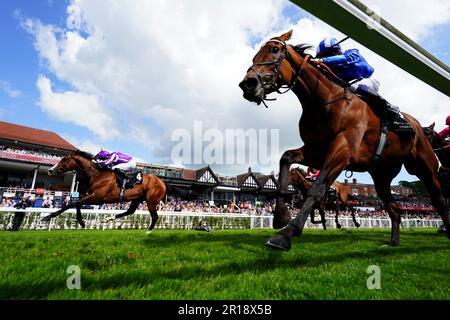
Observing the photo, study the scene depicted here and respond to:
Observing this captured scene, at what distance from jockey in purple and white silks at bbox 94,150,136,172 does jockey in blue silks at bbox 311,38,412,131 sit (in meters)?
8.28

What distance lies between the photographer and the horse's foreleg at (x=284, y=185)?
3.30m

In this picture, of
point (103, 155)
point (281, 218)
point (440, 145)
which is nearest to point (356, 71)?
point (281, 218)

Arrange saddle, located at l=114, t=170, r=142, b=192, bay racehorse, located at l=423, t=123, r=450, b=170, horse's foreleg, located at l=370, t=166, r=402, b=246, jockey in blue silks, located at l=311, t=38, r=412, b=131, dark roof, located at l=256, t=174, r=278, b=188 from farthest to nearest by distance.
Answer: dark roof, located at l=256, t=174, r=278, b=188 < saddle, located at l=114, t=170, r=142, b=192 < bay racehorse, located at l=423, t=123, r=450, b=170 < horse's foreleg, located at l=370, t=166, r=402, b=246 < jockey in blue silks, located at l=311, t=38, r=412, b=131

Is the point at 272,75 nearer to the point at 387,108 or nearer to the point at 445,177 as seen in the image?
the point at 387,108

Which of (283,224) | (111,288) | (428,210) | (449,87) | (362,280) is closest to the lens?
(111,288)

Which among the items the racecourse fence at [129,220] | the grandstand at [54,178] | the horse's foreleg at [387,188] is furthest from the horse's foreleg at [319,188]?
the grandstand at [54,178]

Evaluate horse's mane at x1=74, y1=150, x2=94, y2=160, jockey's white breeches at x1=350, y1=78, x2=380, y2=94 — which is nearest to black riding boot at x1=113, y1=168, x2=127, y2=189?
horse's mane at x1=74, y1=150, x2=94, y2=160

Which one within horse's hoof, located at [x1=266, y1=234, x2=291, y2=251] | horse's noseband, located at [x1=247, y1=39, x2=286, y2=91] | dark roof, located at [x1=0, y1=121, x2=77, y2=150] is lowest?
horse's hoof, located at [x1=266, y1=234, x2=291, y2=251]

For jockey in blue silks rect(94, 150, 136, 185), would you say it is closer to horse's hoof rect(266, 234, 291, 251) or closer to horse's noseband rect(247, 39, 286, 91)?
horse's noseband rect(247, 39, 286, 91)

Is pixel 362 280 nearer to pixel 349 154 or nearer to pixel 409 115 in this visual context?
pixel 349 154

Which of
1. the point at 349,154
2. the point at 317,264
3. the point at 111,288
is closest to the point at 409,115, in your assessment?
the point at 349,154

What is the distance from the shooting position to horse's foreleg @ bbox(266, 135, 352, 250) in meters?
2.42

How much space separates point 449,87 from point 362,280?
3.46 metres

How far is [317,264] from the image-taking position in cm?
338
